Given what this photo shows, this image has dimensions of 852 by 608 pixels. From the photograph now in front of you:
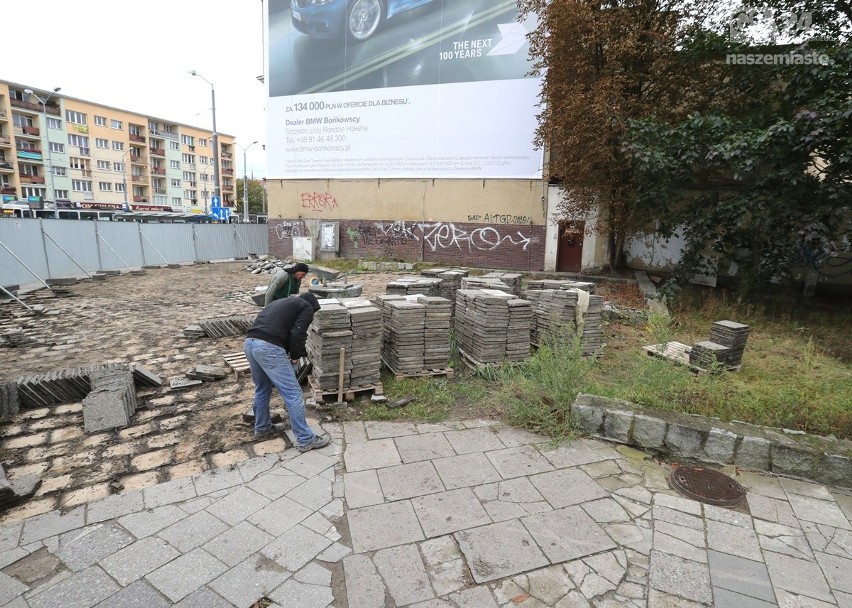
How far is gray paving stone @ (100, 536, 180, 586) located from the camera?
Result: 301cm

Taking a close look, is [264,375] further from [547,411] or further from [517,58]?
[517,58]

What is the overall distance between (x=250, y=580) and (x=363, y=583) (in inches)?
30.3

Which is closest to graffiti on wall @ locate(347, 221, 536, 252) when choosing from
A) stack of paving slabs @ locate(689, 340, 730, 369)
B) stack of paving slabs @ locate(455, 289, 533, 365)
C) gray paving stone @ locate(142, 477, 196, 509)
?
stack of paving slabs @ locate(689, 340, 730, 369)

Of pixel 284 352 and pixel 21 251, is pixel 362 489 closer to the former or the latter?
pixel 284 352

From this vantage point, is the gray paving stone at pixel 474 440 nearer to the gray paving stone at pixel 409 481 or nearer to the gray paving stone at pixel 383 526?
the gray paving stone at pixel 409 481

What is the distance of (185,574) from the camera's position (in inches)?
119

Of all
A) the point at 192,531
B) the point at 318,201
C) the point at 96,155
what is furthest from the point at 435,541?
the point at 96,155

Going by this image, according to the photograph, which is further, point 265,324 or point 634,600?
point 265,324

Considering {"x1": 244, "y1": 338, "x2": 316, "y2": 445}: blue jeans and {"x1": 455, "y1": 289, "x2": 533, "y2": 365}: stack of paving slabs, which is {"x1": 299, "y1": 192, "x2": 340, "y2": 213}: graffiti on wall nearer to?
{"x1": 455, "y1": 289, "x2": 533, "y2": 365}: stack of paving slabs

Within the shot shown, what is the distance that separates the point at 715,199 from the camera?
41.6 ft

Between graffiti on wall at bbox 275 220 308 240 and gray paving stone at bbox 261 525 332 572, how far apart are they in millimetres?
21896

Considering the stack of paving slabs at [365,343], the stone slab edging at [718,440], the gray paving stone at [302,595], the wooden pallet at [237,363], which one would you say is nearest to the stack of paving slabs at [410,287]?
the stack of paving slabs at [365,343]

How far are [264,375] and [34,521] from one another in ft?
6.91

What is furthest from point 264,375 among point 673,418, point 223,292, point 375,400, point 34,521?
point 223,292
